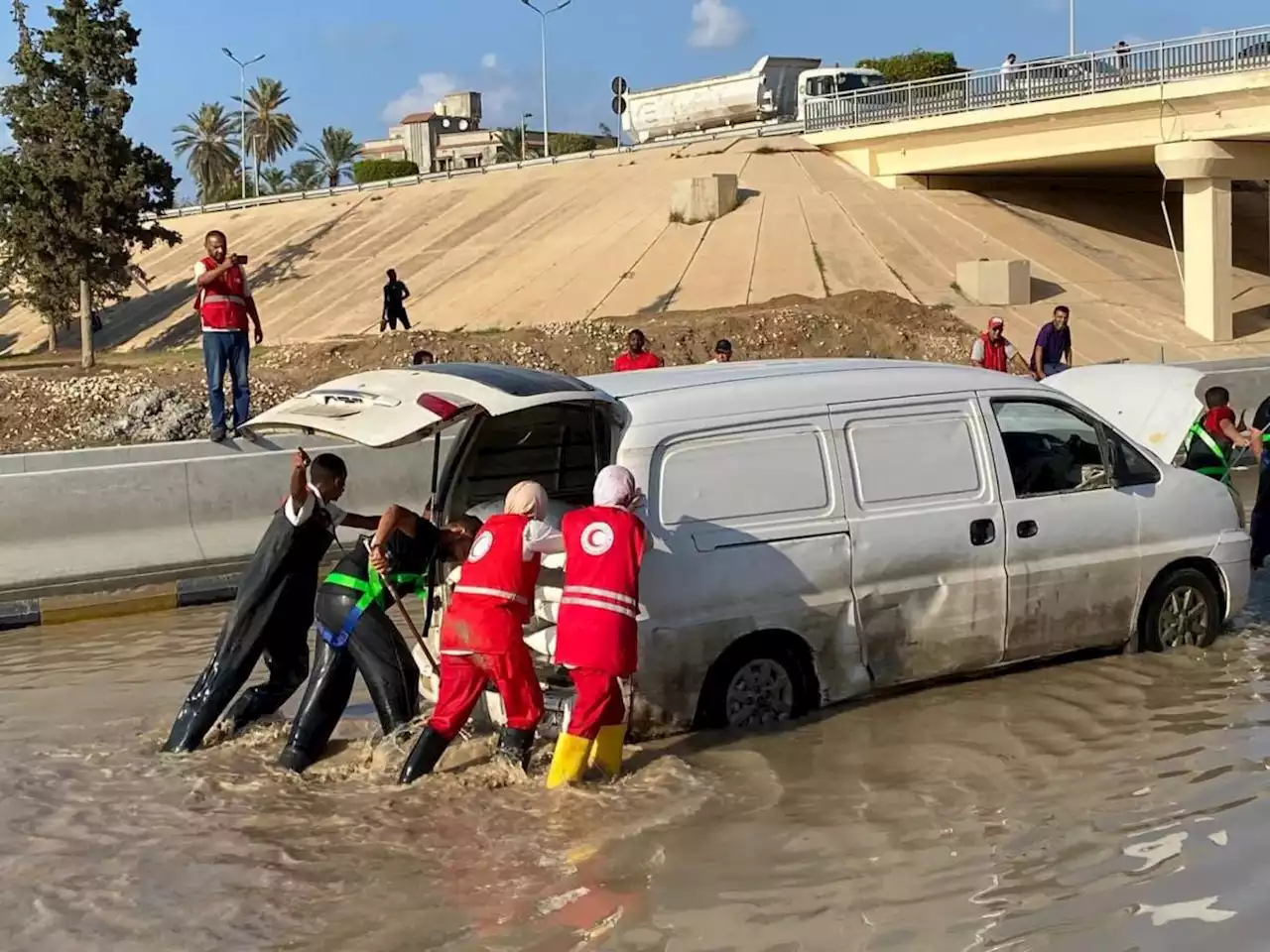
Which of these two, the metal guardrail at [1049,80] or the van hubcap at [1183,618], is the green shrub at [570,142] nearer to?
the metal guardrail at [1049,80]

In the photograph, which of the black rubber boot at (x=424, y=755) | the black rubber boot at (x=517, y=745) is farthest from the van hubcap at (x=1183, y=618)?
the black rubber boot at (x=424, y=755)

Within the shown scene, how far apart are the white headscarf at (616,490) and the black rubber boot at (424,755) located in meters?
1.26

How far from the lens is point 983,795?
663cm

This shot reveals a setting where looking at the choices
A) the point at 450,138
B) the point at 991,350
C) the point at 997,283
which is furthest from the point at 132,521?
the point at 450,138

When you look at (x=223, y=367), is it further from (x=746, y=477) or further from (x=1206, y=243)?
(x=1206, y=243)

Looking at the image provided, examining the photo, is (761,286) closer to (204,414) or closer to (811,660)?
(204,414)

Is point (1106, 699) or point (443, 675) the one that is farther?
point (1106, 699)

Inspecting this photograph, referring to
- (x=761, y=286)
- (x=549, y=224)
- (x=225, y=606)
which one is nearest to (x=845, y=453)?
(x=225, y=606)

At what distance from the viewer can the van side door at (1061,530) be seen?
26.6 feet

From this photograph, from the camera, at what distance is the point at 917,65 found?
62.2 metres

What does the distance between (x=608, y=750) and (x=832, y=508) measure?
1656 millimetres

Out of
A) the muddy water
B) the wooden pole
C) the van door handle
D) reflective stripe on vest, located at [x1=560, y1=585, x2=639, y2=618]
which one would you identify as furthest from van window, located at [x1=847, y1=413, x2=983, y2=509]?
the wooden pole

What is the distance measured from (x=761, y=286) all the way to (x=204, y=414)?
17.1 metres

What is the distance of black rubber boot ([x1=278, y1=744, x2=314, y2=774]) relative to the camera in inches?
286
